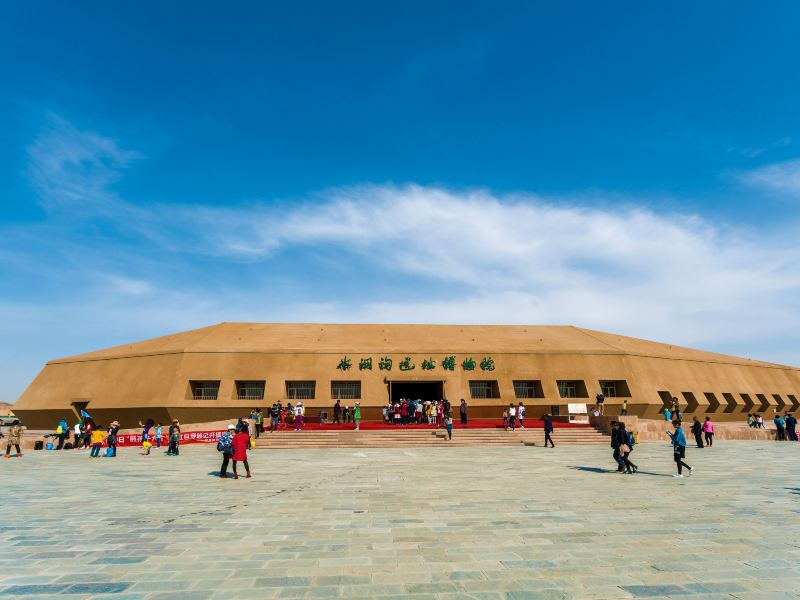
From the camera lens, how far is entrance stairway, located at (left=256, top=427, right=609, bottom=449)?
2527 centimetres

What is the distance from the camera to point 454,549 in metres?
7.13

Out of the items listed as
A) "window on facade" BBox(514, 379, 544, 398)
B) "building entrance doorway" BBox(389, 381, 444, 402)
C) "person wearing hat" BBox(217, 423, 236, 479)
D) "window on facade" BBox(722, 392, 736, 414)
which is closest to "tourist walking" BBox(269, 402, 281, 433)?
"building entrance doorway" BBox(389, 381, 444, 402)

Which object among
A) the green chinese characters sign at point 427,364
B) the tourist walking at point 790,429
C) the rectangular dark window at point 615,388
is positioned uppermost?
the green chinese characters sign at point 427,364

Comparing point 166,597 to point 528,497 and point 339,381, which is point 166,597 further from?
point 339,381

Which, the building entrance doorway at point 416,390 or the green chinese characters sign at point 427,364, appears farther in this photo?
the building entrance doorway at point 416,390

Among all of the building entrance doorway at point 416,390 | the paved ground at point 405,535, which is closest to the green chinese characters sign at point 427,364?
the building entrance doorway at point 416,390

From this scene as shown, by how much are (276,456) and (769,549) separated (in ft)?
59.0

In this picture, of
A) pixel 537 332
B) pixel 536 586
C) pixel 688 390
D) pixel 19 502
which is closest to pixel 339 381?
pixel 537 332

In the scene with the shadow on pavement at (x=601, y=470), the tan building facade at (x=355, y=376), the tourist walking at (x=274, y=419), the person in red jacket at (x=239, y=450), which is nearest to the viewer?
the person in red jacket at (x=239, y=450)

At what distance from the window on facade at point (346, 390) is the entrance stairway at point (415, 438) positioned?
31.5 ft

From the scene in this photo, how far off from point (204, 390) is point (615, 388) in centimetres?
3285

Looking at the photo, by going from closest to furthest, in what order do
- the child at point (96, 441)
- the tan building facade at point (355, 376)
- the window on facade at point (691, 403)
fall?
the child at point (96, 441) → the tan building facade at point (355, 376) → the window on facade at point (691, 403)

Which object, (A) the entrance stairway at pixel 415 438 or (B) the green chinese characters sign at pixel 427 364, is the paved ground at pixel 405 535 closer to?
(A) the entrance stairway at pixel 415 438

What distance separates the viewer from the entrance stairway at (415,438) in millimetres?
25266
